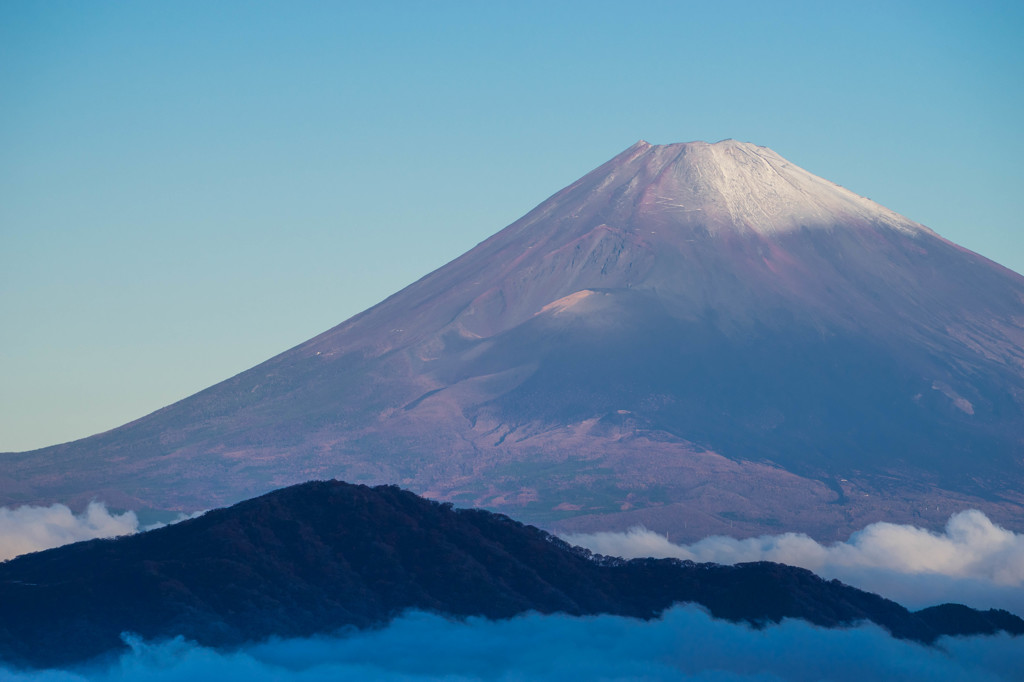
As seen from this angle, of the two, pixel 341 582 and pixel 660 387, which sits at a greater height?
pixel 341 582

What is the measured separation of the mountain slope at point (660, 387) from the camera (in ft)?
470

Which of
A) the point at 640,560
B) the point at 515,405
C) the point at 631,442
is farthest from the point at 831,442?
the point at 640,560

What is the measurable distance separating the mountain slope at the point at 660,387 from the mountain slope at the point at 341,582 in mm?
51762

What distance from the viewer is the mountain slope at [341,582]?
2618 inches

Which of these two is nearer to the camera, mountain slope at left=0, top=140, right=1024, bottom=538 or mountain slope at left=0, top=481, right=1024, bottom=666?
mountain slope at left=0, top=481, right=1024, bottom=666

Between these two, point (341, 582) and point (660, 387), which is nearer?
point (341, 582)

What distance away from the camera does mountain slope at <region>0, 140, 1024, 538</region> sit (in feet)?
470

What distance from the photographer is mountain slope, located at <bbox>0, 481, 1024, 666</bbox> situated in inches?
2618

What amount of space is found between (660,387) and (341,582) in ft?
308

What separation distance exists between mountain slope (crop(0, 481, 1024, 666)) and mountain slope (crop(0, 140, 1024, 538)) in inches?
2038

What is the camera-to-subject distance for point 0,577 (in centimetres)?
7088

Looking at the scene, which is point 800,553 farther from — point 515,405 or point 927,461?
point 515,405

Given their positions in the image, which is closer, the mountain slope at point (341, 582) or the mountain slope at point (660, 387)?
the mountain slope at point (341, 582)

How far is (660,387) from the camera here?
533 feet
